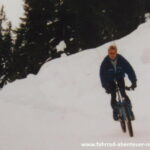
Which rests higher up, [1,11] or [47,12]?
[1,11]

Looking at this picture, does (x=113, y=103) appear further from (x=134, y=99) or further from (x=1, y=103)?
(x=1, y=103)

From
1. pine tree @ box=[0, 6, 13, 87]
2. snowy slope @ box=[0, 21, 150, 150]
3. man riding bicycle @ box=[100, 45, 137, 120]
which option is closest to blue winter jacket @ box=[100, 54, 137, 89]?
man riding bicycle @ box=[100, 45, 137, 120]

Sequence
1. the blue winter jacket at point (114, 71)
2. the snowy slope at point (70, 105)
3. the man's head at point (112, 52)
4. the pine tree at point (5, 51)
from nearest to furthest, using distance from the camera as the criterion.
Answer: the man's head at point (112, 52)
the blue winter jacket at point (114, 71)
the snowy slope at point (70, 105)
the pine tree at point (5, 51)

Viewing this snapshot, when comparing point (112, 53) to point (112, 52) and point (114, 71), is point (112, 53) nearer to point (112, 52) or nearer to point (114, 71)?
point (112, 52)

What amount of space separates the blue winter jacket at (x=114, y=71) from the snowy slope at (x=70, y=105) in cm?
116

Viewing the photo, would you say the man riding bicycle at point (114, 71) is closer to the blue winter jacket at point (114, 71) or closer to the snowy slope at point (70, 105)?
the blue winter jacket at point (114, 71)

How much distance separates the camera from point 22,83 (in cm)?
2362

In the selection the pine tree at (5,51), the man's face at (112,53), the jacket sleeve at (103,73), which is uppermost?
the pine tree at (5,51)

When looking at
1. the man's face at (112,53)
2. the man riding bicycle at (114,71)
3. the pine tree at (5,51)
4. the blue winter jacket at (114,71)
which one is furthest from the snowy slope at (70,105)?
the pine tree at (5,51)

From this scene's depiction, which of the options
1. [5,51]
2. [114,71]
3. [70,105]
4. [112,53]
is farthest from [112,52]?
[5,51]

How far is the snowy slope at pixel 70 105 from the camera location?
35.0ft

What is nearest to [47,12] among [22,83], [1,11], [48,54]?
[48,54]

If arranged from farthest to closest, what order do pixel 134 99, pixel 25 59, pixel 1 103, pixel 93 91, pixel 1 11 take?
1. pixel 1 11
2. pixel 25 59
3. pixel 1 103
4. pixel 93 91
5. pixel 134 99

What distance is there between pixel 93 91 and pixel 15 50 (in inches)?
1342
